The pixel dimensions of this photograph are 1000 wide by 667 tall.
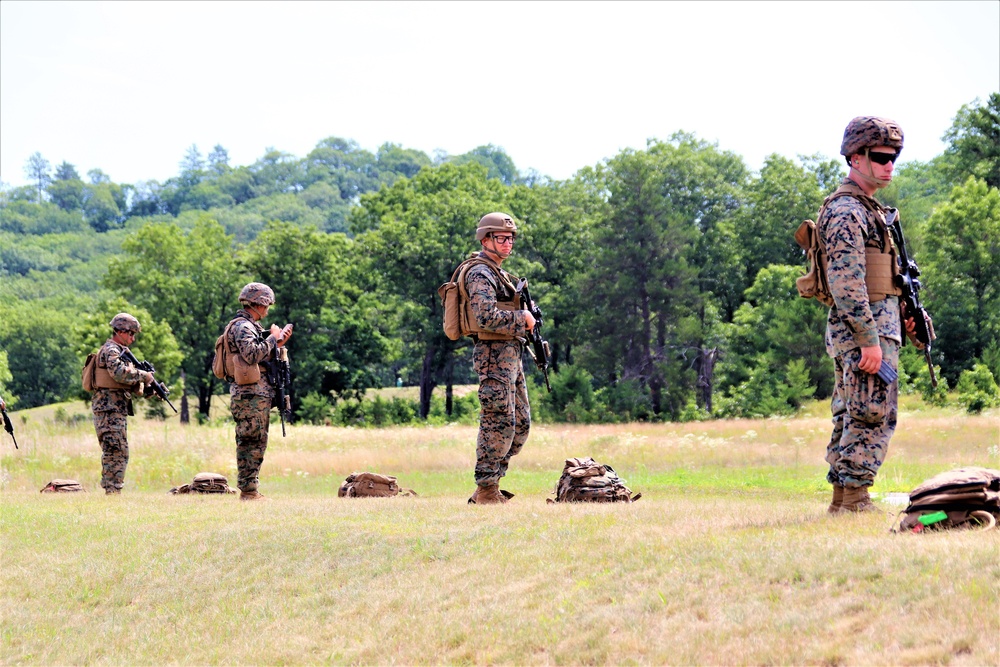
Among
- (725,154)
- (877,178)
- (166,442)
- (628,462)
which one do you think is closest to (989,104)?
(725,154)

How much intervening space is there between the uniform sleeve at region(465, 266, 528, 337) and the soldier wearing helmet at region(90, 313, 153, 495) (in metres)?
7.34

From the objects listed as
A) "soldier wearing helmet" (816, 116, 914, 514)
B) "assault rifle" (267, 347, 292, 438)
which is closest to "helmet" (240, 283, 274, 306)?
"assault rifle" (267, 347, 292, 438)

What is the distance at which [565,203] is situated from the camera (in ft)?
263

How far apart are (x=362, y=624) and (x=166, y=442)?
21972mm

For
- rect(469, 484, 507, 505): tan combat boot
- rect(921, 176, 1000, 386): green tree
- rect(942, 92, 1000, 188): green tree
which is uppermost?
rect(942, 92, 1000, 188): green tree

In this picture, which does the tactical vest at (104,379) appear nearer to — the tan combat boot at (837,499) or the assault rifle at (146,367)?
the assault rifle at (146,367)

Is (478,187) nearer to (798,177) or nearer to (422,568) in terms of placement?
(798,177)

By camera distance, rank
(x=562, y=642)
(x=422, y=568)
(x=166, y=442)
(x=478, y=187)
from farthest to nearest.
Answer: (x=478, y=187), (x=166, y=442), (x=422, y=568), (x=562, y=642)

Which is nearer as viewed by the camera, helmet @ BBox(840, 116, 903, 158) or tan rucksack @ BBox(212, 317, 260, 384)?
helmet @ BBox(840, 116, 903, 158)

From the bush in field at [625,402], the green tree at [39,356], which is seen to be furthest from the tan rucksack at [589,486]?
the green tree at [39,356]

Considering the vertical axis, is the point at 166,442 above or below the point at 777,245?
below

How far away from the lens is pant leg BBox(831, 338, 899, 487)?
30.2ft

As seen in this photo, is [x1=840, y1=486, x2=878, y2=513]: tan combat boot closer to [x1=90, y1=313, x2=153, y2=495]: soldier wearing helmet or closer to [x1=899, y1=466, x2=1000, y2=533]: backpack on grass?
[x1=899, y1=466, x2=1000, y2=533]: backpack on grass

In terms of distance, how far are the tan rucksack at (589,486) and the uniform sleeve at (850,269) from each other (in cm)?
448
